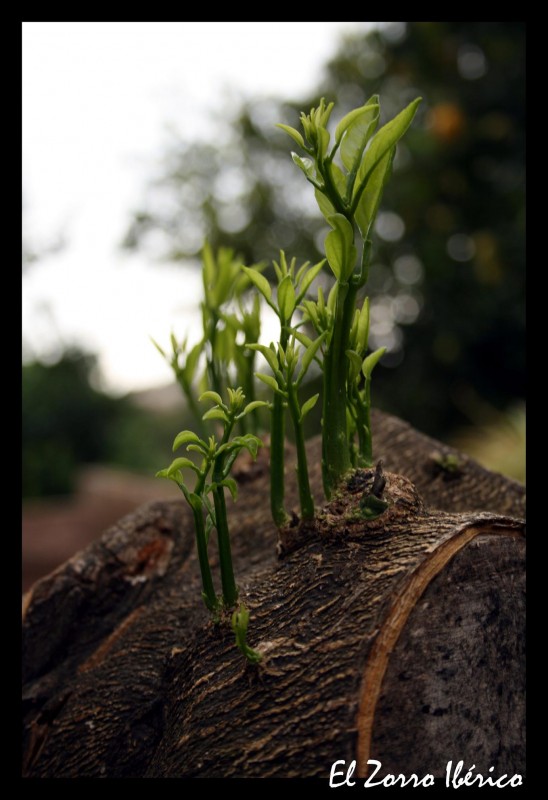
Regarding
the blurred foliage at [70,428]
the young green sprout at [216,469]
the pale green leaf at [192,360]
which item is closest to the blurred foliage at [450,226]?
the blurred foliage at [70,428]

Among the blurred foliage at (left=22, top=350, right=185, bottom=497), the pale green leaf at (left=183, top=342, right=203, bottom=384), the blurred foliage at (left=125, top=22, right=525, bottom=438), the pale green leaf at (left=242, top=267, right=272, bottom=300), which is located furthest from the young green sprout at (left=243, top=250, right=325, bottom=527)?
the blurred foliage at (left=22, top=350, right=185, bottom=497)

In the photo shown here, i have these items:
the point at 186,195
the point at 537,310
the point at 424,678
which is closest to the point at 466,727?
the point at 424,678

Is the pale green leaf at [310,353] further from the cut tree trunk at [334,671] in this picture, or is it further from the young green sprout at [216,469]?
the cut tree trunk at [334,671]

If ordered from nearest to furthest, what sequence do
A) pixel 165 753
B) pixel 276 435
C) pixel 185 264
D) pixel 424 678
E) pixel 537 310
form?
pixel 424 678, pixel 165 753, pixel 276 435, pixel 537 310, pixel 185 264

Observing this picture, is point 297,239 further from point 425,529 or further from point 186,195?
point 425,529

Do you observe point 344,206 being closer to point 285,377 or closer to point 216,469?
point 285,377

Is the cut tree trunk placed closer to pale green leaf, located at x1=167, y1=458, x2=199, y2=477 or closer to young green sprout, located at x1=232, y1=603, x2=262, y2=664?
young green sprout, located at x1=232, y1=603, x2=262, y2=664
